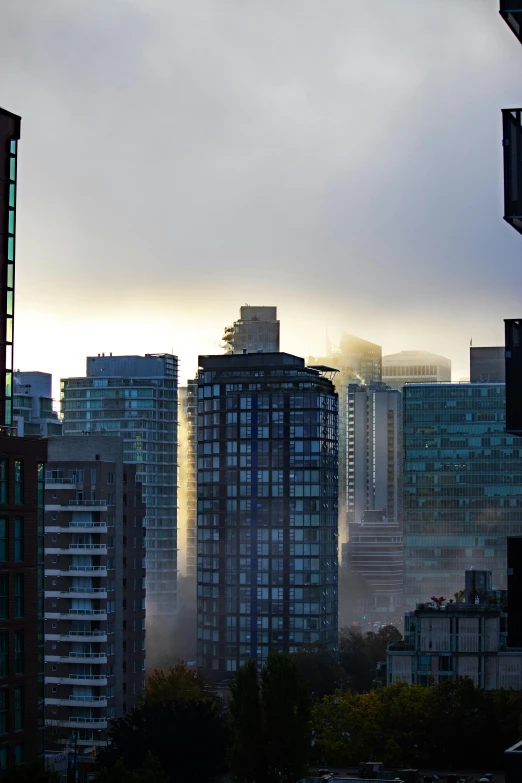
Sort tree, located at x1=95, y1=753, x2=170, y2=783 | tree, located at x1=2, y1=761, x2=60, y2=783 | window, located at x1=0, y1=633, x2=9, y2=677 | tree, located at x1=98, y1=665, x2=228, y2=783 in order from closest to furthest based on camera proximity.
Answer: tree, located at x1=2, y1=761, x2=60, y2=783 → window, located at x1=0, y1=633, x2=9, y2=677 → tree, located at x1=95, y1=753, x2=170, y2=783 → tree, located at x1=98, y1=665, x2=228, y2=783

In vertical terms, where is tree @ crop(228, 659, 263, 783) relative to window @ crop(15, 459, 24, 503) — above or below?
below

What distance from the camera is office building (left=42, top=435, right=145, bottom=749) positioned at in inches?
5433

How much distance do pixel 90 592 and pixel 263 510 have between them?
51.6 metres

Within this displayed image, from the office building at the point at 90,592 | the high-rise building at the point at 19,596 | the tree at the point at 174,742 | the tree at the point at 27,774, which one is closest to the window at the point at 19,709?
the high-rise building at the point at 19,596

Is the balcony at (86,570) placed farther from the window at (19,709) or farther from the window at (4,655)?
the window at (4,655)

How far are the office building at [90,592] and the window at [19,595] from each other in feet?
217

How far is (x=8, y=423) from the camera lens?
8000cm

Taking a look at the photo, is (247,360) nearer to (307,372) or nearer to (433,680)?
(307,372)

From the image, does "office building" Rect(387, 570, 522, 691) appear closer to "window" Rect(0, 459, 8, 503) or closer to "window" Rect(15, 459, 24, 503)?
"window" Rect(15, 459, 24, 503)

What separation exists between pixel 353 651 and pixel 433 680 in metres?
49.9

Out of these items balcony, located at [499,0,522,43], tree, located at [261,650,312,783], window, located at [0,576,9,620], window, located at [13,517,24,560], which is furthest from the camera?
tree, located at [261,650,312,783]

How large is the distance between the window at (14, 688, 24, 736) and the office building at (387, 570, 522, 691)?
2867 inches

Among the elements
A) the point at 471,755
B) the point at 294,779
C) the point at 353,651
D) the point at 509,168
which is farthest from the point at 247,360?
the point at 509,168

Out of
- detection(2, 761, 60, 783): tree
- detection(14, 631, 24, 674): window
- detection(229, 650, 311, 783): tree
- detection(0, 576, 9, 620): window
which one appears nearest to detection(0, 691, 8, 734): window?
detection(14, 631, 24, 674): window
